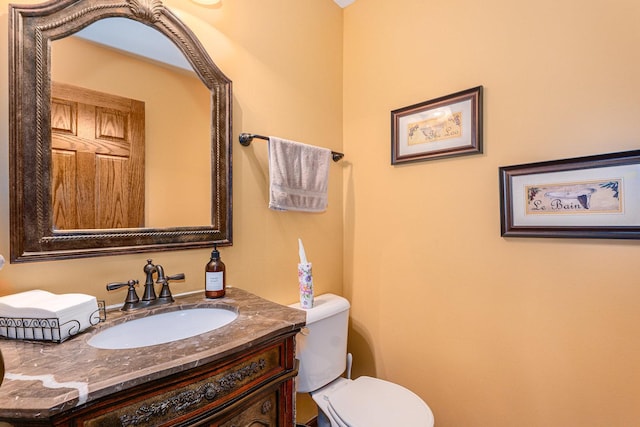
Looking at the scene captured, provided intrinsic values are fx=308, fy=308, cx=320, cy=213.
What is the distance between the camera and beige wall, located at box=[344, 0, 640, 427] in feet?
3.59

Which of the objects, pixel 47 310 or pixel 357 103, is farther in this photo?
pixel 357 103

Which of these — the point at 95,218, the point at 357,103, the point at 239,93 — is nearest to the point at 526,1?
the point at 357,103

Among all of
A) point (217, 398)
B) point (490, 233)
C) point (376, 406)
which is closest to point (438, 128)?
point (490, 233)

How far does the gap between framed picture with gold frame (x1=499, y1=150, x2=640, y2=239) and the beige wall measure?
42 mm

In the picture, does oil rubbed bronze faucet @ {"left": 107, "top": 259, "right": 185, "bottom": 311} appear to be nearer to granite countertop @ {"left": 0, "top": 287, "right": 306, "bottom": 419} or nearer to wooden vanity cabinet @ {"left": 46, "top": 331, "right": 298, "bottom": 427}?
granite countertop @ {"left": 0, "top": 287, "right": 306, "bottom": 419}

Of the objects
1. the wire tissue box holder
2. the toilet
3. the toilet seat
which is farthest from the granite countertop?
the toilet seat

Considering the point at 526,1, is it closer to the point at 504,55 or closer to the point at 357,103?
the point at 504,55

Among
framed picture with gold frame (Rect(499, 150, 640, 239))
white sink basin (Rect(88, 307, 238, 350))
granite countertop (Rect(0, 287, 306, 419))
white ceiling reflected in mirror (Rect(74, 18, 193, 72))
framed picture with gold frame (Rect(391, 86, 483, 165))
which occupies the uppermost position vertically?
white ceiling reflected in mirror (Rect(74, 18, 193, 72))

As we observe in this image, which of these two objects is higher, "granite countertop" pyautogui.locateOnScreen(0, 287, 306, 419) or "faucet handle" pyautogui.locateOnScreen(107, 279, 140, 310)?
"faucet handle" pyautogui.locateOnScreen(107, 279, 140, 310)

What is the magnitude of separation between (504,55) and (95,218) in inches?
67.4

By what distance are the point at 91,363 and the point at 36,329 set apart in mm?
230

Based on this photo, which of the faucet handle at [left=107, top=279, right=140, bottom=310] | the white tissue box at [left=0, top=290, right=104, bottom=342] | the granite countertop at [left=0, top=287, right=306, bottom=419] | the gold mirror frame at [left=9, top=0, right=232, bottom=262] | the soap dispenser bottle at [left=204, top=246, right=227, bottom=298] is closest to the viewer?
the granite countertop at [left=0, top=287, right=306, bottom=419]

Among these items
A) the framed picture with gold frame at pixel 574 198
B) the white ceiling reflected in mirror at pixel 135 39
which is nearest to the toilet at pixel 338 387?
the framed picture with gold frame at pixel 574 198

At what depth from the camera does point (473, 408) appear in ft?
4.60
